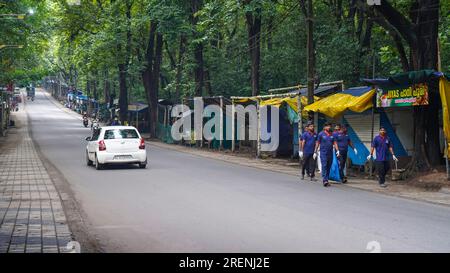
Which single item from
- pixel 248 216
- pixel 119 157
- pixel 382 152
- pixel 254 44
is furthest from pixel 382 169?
pixel 254 44

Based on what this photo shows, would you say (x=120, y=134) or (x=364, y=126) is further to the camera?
(x=120, y=134)

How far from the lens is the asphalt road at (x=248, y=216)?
318 inches

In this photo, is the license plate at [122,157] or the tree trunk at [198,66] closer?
the license plate at [122,157]

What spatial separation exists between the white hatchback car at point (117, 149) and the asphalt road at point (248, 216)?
9.01ft

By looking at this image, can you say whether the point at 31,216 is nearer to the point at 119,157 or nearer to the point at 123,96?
the point at 119,157

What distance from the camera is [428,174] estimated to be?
16781 millimetres

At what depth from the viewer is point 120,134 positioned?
21.3 metres

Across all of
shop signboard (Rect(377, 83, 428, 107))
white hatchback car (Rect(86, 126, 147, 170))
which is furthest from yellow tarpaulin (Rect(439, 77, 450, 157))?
white hatchback car (Rect(86, 126, 147, 170))

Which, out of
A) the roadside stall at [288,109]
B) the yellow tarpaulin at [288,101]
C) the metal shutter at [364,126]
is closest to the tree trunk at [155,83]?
the roadside stall at [288,109]

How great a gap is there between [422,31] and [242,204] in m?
9.27

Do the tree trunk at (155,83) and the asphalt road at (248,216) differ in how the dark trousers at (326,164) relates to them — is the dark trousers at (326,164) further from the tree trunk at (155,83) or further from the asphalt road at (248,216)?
the tree trunk at (155,83)

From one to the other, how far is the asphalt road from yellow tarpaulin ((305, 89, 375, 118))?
324 cm

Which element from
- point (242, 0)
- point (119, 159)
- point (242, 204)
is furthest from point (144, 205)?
point (242, 0)

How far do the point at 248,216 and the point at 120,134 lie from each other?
38.6ft
